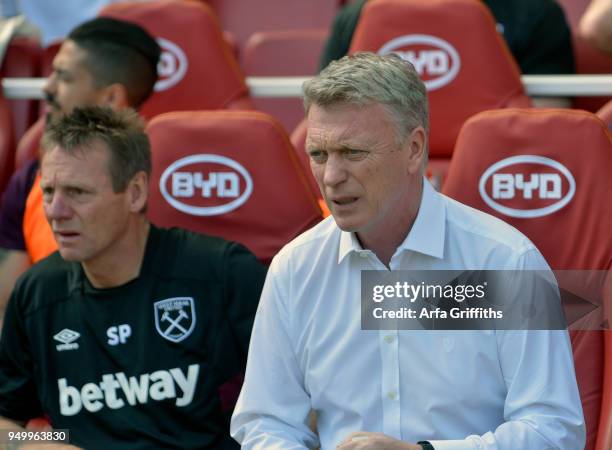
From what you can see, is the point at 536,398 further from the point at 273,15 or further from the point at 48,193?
the point at 273,15

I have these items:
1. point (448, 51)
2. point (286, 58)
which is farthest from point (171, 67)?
point (448, 51)

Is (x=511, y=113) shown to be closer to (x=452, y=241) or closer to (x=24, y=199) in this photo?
(x=452, y=241)

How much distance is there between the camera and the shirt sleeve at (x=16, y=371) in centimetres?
268

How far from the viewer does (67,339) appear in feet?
8.73

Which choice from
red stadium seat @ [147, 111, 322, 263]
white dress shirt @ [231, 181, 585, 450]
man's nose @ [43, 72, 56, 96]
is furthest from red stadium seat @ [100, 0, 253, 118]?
white dress shirt @ [231, 181, 585, 450]

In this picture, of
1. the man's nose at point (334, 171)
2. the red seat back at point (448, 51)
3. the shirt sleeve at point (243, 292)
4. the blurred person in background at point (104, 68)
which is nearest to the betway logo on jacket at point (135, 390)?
the shirt sleeve at point (243, 292)

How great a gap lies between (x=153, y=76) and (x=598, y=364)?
180cm

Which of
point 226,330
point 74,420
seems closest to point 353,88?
point 226,330

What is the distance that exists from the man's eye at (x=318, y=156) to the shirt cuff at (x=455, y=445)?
536 mm

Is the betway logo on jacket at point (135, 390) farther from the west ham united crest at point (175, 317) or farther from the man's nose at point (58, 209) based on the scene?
the man's nose at point (58, 209)

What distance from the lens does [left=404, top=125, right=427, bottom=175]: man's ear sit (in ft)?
6.99

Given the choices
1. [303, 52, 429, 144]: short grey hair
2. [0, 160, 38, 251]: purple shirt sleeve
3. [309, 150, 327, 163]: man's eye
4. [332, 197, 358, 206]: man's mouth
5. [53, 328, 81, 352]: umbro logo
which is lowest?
[53, 328, 81, 352]: umbro logo

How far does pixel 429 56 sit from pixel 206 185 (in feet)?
3.09

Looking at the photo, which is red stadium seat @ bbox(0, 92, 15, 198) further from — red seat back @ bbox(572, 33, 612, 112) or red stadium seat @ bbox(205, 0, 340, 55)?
red seat back @ bbox(572, 33, 612, 112)
